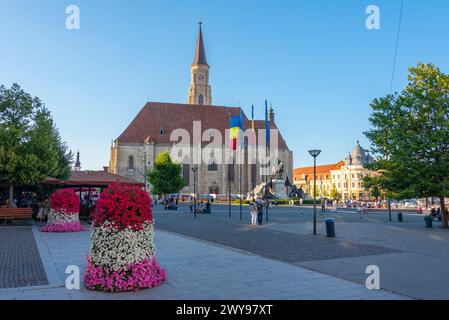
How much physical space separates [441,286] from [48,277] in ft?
26.3

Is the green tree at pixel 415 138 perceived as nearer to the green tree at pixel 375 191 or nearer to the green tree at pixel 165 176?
the green tree at pixel 375 191

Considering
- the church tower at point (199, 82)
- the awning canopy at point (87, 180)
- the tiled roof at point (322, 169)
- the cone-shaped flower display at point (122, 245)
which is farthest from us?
the tiled roof at point (322, 169)

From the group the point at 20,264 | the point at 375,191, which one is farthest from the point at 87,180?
the point at 375,191

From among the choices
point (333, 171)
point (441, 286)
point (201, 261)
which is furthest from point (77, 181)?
point (333, 171)

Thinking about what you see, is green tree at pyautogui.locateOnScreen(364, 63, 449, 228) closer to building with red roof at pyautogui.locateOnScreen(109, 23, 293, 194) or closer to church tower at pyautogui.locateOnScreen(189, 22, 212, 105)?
building with red roof at pyautogui.locateOnScreen(109, 23, 293, 194)

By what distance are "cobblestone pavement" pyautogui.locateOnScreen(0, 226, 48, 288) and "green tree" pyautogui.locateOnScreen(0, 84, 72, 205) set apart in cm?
655

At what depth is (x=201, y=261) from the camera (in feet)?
33.7

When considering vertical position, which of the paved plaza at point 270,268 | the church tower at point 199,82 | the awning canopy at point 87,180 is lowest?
the paved plaza at point 270,268

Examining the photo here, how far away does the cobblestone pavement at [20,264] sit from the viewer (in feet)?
25.9

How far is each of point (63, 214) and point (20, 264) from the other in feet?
29.8

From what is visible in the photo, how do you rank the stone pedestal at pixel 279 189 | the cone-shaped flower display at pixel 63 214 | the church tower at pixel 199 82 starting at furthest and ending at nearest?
the church tower at pixel 199 82, the stone pedestal at pixel 279 189, the cone-shaped flower display at pixel 63 214

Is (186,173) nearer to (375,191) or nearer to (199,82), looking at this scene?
(199,82)

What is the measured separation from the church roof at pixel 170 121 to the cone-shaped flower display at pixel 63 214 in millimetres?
53705

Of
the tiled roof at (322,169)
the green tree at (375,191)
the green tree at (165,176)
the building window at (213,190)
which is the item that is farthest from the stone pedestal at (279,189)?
the tiled roof at (322,169)
